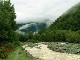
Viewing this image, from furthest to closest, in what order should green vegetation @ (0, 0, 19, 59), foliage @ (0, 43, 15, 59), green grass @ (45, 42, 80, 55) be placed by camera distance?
1. green grass @ (45, 42, 80, 55)
2. green vegetation @ (0, 0, 19, 59)
3. foliage @ (0, 43, 15, 59)

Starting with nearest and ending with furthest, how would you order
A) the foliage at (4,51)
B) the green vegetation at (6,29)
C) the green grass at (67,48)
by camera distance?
the foliage at (4,51), the green vegetation at (6,29), the green grass at (67,48)

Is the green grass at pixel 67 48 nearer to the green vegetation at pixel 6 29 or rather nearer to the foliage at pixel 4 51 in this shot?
the green vegetation at pixel 6 29

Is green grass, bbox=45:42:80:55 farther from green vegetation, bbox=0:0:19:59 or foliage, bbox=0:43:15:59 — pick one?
foliage, bbox=0:43:15:59

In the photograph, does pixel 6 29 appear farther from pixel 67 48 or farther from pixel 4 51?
pixel 4 51

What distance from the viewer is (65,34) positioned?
183m

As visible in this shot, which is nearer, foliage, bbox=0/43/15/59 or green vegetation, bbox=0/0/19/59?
foliage, bbox=0/43/15/59

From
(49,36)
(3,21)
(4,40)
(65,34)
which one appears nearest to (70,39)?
(65,34)

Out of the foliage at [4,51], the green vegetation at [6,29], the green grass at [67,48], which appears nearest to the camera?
the foliage at [4,51]

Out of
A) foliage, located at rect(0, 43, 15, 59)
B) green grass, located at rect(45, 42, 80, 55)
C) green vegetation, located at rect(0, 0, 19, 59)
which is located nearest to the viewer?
foliage, located at rect(0, 43, 15, 59)

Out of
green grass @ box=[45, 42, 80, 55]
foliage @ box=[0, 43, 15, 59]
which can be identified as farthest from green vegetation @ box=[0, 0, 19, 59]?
green grass @ box=[45, 42, 80, 55]

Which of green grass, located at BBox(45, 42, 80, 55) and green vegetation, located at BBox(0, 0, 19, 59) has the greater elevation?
green vegetation, located at BBox(0, 0, 19, 59)

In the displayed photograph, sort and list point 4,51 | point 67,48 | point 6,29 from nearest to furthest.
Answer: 1. point 4,51
2. point 6,29
3. point 67,48

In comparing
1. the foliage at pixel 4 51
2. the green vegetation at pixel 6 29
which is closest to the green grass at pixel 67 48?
the green vegetation at pixel 6 29

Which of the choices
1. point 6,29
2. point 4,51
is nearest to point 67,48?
point 6,29
